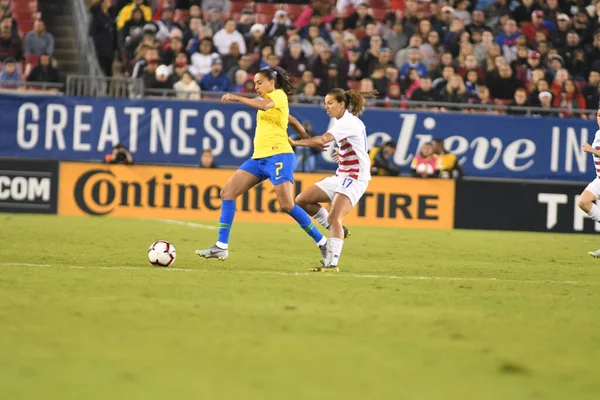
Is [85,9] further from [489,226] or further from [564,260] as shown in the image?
[564,260]

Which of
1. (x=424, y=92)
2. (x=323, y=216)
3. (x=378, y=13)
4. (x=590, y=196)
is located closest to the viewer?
(x=323, y=216)

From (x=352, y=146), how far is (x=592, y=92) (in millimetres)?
12183

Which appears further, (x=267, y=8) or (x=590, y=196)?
(x=267, y=8)

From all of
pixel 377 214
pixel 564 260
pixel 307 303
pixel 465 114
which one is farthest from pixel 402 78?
pixel 307 303

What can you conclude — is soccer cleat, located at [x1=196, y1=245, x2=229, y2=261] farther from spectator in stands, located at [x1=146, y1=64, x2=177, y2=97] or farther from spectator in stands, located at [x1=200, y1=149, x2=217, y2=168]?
spectator in stands, located at [x1=146, y1=64, x2=177, y2=97]

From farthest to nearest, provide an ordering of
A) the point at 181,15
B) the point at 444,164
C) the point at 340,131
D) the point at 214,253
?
the point at 181,15 < the point at 444,164 < the point at 214,253 < the point at 340,131

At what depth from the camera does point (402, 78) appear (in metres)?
22.3

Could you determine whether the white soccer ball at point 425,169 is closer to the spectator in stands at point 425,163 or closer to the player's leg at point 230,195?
the spectator in stands at point 425,163

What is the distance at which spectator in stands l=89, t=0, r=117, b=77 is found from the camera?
74.7 feet

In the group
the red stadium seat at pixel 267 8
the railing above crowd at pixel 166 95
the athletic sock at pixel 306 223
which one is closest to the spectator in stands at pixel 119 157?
the railing above crowd at pixel 166 95

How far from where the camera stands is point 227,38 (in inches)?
898

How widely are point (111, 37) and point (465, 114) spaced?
24.2 ft

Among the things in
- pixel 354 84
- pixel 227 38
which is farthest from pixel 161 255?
pixel 227 38

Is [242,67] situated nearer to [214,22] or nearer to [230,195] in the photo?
[214,22]
